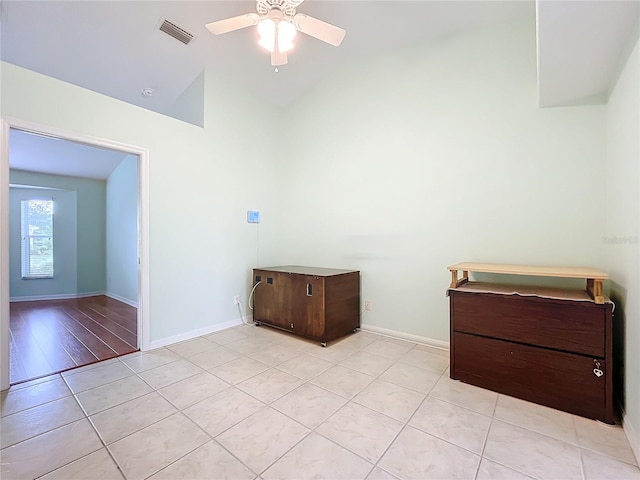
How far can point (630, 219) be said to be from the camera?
59.1 inches

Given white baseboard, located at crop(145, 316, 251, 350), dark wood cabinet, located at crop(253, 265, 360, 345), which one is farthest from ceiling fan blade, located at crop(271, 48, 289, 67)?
white baseboard, located at crop(145, 316, 251, 350)

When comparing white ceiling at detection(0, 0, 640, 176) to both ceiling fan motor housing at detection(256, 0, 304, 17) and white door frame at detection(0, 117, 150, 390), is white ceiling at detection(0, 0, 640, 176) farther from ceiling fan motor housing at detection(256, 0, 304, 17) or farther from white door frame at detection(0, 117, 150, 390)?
white door frame at detection(0, 117, 150, 390)

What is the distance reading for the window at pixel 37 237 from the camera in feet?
17.4

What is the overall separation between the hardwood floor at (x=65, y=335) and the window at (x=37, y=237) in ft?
2.41

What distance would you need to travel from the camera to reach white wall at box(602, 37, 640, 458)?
1403 mm

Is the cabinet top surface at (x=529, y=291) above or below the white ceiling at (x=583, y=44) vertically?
below

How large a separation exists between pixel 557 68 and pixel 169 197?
3269mm

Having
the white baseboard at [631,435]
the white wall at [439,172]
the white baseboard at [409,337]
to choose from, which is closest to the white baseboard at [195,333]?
the white wall at [439,172]

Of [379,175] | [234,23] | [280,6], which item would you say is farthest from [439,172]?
[234,23]

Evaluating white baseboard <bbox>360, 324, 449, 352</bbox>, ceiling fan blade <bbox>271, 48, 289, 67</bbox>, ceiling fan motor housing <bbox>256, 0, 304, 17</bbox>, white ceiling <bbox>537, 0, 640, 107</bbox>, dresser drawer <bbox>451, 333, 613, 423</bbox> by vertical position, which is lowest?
white baseboard <bbox>360, 324, 449, 352</bbox>

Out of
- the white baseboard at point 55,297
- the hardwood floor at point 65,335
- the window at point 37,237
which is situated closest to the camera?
the hardwood floor at point 65,335

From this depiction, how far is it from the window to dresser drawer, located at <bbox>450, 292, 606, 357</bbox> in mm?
7075

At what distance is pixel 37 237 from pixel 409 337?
22.5 feet

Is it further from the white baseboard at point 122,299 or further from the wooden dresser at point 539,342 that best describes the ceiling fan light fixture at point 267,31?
the white baseboard at point 122,299
